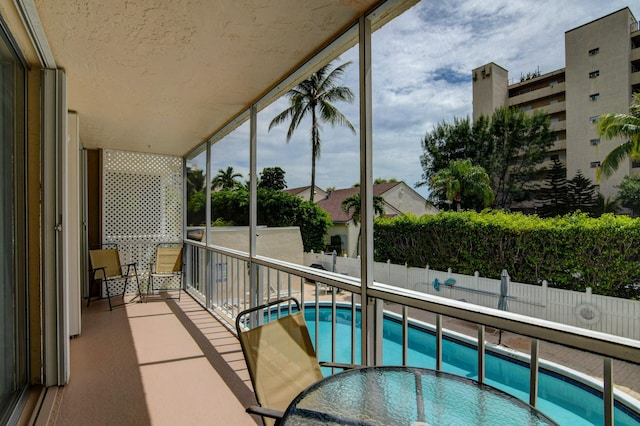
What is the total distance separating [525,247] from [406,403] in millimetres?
893

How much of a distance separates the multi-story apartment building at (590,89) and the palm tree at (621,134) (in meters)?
0.02

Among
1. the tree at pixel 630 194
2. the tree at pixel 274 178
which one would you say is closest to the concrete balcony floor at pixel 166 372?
the tree at pixel 630 194

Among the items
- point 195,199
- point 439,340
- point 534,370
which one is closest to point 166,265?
point 195,199

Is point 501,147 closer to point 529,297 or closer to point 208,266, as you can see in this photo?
point 529,297

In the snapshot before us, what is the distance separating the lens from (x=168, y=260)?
18.4 feet

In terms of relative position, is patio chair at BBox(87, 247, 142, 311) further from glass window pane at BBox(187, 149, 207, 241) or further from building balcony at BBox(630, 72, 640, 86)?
building balcony at BBox(630, 72, 640, 86)

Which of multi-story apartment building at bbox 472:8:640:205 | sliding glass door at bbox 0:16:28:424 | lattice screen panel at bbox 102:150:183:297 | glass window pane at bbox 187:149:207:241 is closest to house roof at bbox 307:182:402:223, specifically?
multi-story apartment building at bbox 472:8:640:205

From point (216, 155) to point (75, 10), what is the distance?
131 inches

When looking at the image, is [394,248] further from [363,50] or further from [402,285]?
[363,50]

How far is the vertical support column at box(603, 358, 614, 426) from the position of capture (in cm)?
108

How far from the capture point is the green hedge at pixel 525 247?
3.76ft

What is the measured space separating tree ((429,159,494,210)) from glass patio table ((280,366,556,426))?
89 centimetres

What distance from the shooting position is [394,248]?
2.21m

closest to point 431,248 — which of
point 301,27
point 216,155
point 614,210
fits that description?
point 614,210
